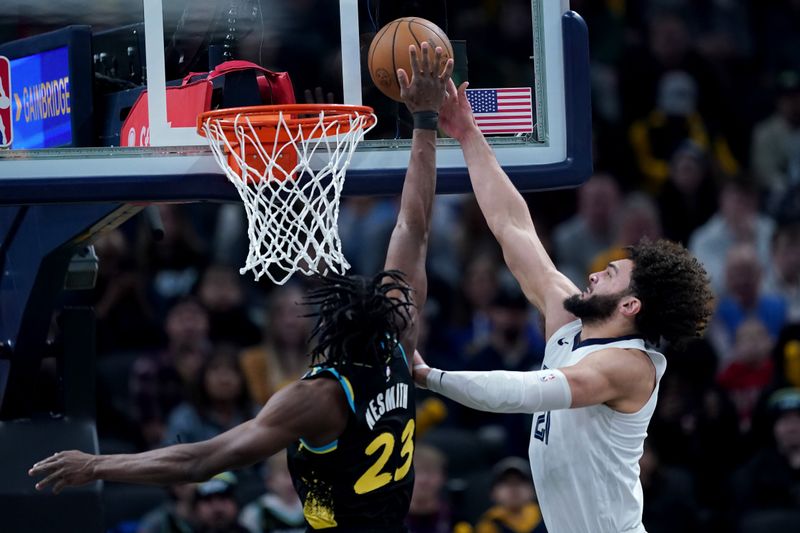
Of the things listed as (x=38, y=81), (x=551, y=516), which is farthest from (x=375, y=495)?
(x=38, y=81)

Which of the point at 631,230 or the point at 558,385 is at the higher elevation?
the point at 631,230

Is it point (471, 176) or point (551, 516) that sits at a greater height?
point (471, 176)

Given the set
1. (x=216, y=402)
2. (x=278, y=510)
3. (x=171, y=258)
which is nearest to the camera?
(x=278, y=510)

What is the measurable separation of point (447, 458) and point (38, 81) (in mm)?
3397

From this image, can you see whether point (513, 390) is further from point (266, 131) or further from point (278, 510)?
point (278, 510)

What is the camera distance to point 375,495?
453 centimetres

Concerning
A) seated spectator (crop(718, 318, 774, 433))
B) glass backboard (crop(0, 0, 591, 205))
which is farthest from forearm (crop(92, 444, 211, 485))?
seated spectator (crop(718, 318, 774, 433))

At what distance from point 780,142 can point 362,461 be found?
636 centimetres

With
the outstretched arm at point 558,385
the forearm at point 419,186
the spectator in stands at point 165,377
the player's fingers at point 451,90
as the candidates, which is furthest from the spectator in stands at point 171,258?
the outstretched arm at point 558,385

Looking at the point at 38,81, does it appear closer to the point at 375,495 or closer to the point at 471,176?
the point at 471,176

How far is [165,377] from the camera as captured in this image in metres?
7.96

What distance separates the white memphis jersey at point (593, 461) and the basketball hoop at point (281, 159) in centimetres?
96

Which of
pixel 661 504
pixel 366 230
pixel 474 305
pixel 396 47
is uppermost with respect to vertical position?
pixel 396 47

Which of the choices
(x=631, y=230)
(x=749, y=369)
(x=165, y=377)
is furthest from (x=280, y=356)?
(x=749, y=369)
